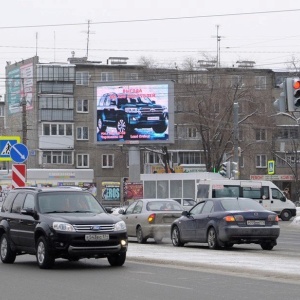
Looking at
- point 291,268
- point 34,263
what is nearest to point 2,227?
point 34,263

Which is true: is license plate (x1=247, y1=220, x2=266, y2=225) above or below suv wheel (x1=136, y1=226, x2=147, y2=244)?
above

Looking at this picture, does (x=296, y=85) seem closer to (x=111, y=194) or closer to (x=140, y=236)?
(x=140, y=236)

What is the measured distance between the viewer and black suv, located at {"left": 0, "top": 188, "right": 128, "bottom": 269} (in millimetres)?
17922

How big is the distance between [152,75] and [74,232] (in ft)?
232

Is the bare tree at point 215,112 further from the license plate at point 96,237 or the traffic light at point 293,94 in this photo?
the license plate at point 96,237

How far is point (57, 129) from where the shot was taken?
98.8 m

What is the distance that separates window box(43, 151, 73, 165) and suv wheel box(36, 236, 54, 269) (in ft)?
263

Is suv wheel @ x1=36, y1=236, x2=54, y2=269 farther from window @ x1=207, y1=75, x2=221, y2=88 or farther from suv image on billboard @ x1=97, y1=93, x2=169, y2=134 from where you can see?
window @ x1=207, y1=75, x2=221, y2=88

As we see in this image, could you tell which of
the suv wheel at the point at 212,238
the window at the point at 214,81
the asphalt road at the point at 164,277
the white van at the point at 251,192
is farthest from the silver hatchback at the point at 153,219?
the window at the point at 214,81

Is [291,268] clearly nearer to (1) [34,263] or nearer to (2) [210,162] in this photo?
(1) [34,263]

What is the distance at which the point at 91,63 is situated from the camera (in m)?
101

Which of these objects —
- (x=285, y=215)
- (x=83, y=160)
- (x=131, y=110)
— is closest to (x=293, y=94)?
(x=285, y=215)

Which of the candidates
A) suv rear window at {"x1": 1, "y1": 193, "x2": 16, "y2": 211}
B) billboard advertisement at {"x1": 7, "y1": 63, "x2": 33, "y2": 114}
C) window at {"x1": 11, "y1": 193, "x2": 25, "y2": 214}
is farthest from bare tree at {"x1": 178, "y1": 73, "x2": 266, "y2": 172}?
window at {"x1": 11, "y1": 193, "x2": 25, "y2": 214}

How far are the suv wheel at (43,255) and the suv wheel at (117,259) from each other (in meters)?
1.33
